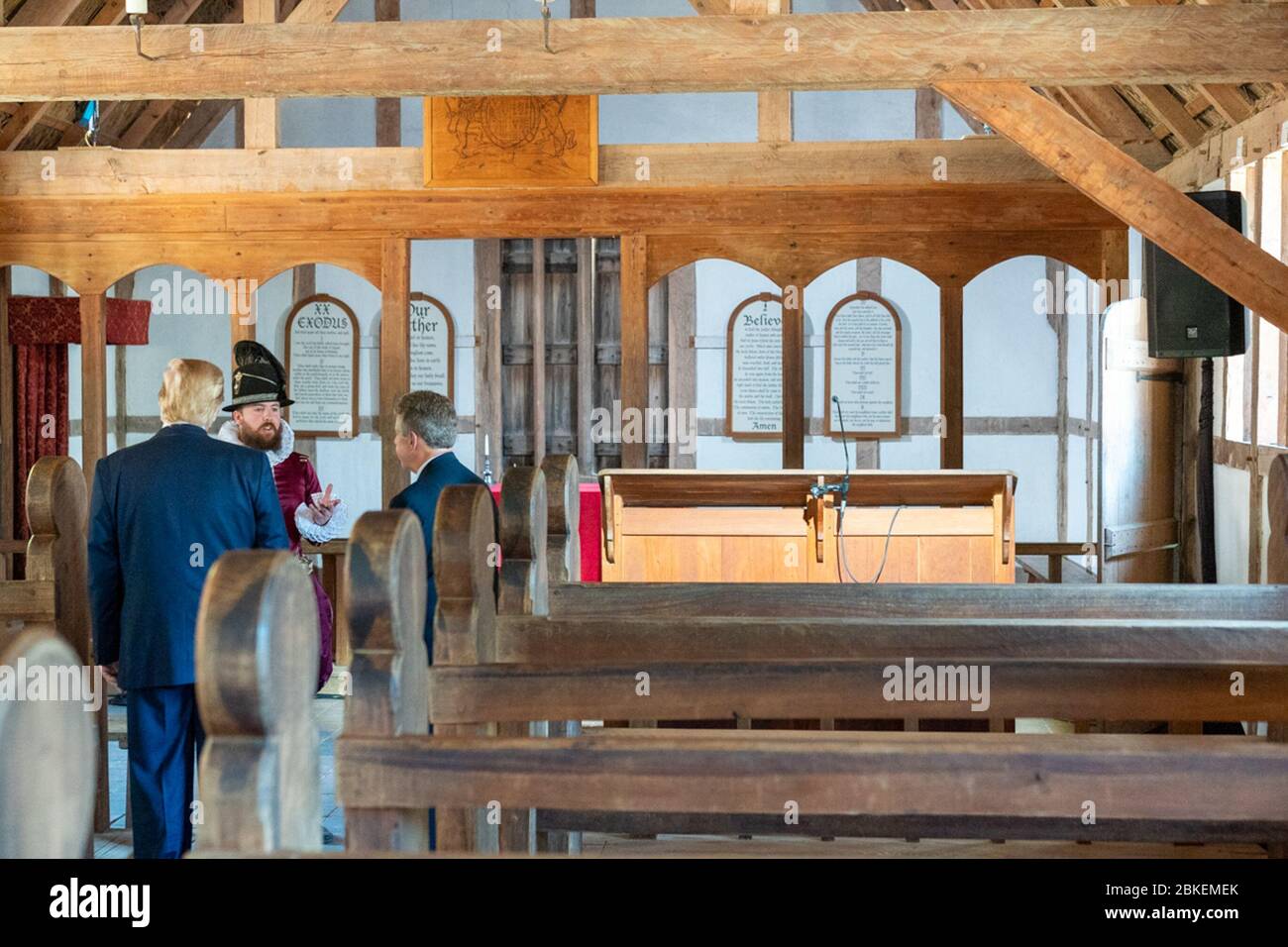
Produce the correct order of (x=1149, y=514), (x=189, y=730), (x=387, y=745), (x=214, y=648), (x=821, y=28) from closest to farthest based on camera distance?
(x=214, y=648), (x=387, y=745), (x=189, y=730), (x=821, y=28), (x=1149, y=514)

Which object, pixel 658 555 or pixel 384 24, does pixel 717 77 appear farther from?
pixel 658 555

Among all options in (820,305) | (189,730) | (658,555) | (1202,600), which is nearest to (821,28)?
(658,555)

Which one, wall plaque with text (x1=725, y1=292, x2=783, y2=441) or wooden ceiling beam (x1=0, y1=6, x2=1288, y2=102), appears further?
wall plaque with text (x1=725, y1=292, x2=783, y2=441)

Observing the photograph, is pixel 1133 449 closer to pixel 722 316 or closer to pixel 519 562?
pixel 722 316

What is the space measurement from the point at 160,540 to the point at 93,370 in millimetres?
5305

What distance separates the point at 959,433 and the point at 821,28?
3294 mm

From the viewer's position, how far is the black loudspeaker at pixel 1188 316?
6.73 metres

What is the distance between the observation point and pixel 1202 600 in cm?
324

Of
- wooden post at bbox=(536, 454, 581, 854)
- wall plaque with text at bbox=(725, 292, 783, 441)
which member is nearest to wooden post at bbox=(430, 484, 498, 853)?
wooden post at bbox=(536, 454, 581, 854)

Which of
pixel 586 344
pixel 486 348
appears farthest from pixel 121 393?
pixel 586 344

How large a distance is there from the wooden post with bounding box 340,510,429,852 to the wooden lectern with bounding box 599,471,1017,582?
16.3ft

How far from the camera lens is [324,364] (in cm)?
1198

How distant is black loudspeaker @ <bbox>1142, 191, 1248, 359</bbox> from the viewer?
673cm

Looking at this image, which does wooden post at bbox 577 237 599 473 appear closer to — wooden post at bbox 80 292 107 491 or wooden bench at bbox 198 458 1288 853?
wooden post at bbox 80 292 107 491
